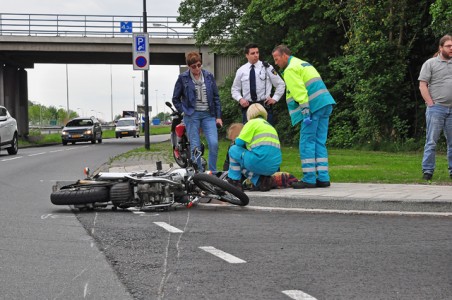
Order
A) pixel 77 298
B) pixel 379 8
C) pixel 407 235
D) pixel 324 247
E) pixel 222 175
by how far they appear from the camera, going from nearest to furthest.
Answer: pixel 77 298 < pixel 324 247 < pixel 407 235 < pixel 222 175 < pixel 379 8

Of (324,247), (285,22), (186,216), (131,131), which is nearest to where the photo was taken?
(324,247)

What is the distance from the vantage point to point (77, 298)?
4488 millimetres

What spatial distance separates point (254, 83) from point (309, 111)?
4.47ft

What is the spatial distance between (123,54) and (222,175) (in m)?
36.9

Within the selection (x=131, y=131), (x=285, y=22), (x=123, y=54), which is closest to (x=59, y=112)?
(x=131, y=131)

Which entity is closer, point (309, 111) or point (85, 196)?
point (85, 196)

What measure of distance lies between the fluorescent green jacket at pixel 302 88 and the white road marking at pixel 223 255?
4.09 metres

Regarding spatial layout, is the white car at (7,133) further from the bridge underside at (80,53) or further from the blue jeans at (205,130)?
the bridge underside at (80,53)

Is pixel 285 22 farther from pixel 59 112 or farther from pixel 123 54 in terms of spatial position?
pixel 59 112

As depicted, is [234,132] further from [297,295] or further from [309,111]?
[297,295]

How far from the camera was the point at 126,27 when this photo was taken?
4403 centimetres

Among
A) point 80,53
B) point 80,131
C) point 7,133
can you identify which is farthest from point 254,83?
point 80,53

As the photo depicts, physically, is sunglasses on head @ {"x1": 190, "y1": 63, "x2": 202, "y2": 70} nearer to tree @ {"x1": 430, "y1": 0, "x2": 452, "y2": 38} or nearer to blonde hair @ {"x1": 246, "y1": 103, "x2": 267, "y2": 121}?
blonde hair @ {"x1": 246, "y1": 103, "x2": 267, "y2": 121}

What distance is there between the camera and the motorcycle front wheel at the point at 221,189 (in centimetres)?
857
